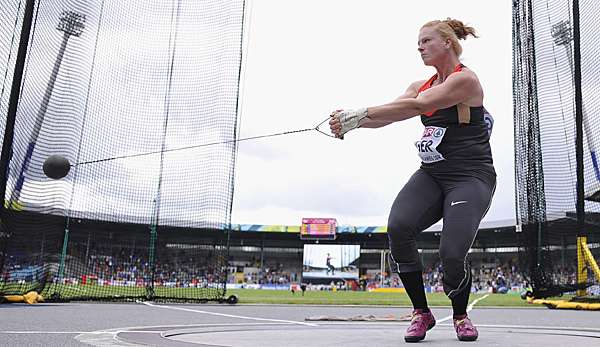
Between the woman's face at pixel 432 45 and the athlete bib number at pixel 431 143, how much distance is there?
0.44m

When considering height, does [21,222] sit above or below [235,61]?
below

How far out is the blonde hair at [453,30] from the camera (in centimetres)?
341

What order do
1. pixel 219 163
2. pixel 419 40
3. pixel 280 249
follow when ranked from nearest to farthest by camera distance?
pixel 419 40
pixel 219 163
pixel 280 249

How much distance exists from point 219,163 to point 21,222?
396cm

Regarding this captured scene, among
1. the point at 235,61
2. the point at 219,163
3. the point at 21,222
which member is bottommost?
the point at 21,222

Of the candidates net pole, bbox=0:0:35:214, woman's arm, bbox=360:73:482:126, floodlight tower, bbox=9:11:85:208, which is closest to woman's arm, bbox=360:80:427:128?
woman's arm, bbox=360:73:482:126

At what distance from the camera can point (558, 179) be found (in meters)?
12.2

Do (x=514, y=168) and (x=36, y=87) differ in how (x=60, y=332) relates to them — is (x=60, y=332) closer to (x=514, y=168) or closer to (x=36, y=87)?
(x=36, y=87)

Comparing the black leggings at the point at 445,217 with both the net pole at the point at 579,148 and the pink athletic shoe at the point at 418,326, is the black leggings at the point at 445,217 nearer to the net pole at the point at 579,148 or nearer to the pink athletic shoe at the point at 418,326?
the pink athletic shoe at the point at 418,326

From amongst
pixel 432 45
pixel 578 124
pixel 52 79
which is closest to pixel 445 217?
pixel 432 45

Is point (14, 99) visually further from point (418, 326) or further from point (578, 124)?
point (578, 124)

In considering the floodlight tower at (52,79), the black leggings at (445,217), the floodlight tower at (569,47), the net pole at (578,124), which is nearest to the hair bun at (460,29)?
the black leggings at (445,217)

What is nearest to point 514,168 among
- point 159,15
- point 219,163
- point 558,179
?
point 558,179

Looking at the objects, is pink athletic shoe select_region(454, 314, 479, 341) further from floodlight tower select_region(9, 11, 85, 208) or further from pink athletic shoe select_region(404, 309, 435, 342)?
floodlight tower select_region(9, 11, 85, 208)
